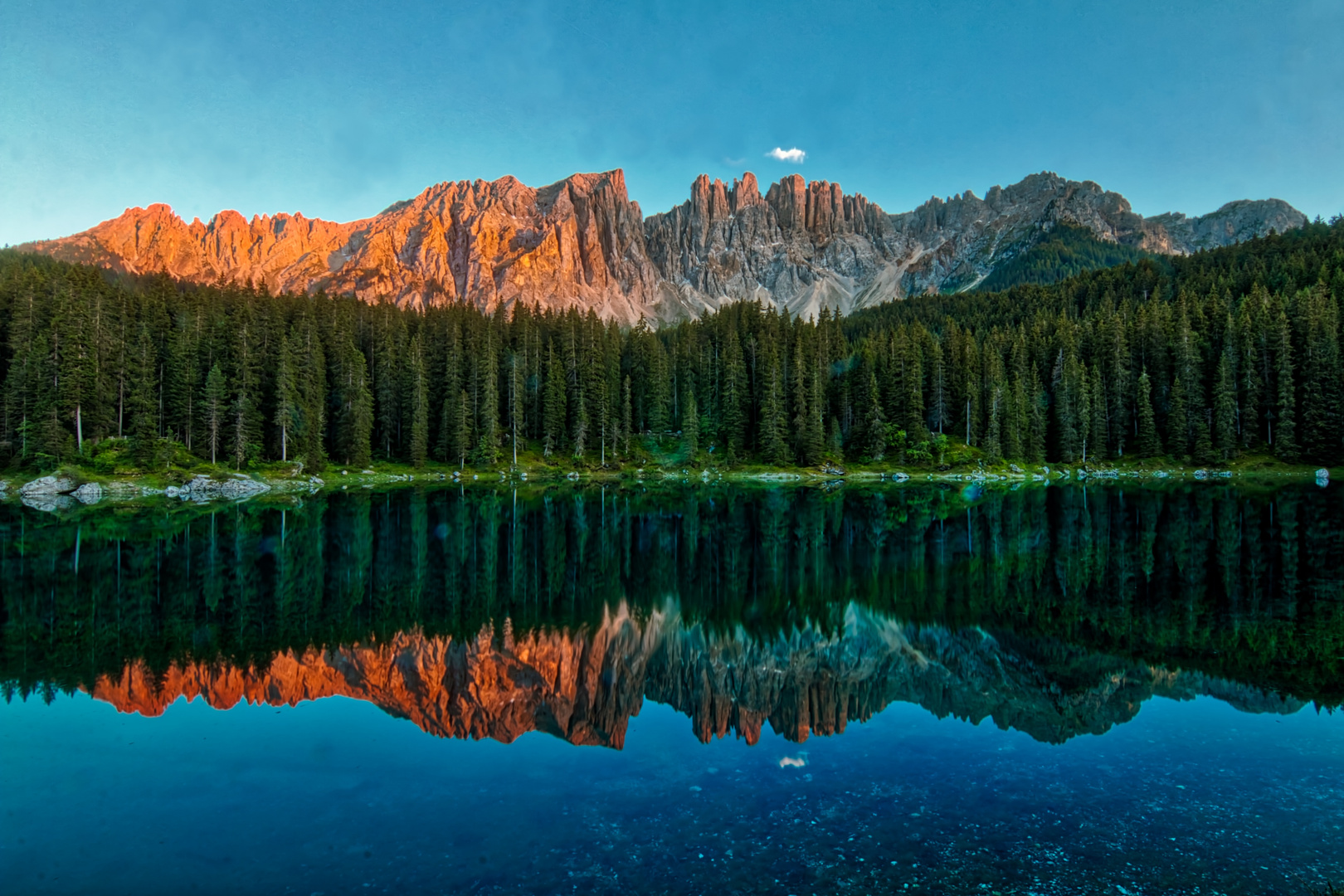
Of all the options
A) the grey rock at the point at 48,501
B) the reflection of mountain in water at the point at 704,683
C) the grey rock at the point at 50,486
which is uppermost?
the grey rock at the point at 50,486

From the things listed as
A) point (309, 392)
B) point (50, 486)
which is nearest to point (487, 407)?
point (309, 392)

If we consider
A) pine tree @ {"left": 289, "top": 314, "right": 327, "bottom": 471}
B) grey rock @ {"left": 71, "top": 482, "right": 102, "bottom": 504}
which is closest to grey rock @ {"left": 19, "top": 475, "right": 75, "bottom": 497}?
grey rock @ {"left": 71, "top": 482, "right": 102, "bottom": 504}

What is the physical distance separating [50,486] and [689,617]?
A: 6218 cm

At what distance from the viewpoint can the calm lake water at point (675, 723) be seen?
9.54m

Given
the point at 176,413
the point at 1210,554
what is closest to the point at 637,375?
the point at 176,413

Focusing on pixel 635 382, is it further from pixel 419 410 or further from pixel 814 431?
pixel 419 410

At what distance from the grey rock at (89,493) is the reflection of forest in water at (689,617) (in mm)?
16086

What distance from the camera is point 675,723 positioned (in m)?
15.3

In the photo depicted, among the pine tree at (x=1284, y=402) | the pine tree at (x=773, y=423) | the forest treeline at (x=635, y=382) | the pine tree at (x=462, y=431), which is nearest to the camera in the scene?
the forest treeline at (x=635, y=382)

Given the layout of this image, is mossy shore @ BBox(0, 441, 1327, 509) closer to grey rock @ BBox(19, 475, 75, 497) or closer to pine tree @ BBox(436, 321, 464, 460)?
grey rock @ BBox(19, 475, 75, 497)

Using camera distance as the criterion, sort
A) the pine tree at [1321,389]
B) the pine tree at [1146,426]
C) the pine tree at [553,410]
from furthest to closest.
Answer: the pine tree at [553,410] → the pine tree at [1146,426] → the pine tree at [1321,389]

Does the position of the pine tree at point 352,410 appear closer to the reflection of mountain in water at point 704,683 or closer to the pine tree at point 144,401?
the pine tree at point 144,401

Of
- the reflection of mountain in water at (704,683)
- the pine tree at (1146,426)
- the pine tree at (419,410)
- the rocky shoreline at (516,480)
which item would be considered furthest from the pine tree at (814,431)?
the reflection of mountain in water at (704,683)

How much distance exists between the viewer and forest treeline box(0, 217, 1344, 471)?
7050cm
